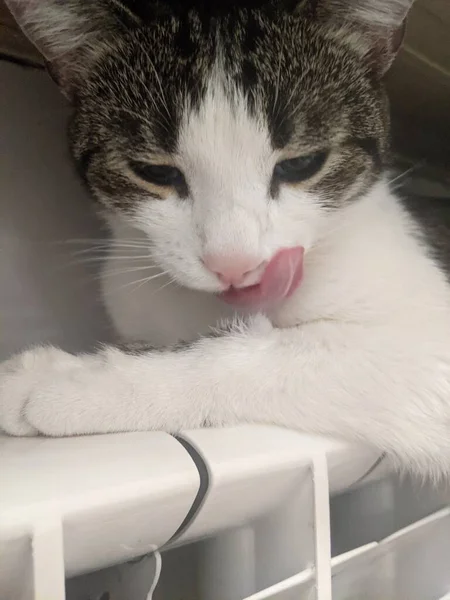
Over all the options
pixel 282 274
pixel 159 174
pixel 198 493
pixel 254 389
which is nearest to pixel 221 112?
pixel 159 174

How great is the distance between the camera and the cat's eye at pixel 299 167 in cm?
82

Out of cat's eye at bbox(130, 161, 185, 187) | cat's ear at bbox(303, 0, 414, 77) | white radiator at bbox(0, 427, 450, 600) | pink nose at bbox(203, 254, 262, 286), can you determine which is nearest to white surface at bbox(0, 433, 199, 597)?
white radiator at bbox(0, 427, 450, 600)

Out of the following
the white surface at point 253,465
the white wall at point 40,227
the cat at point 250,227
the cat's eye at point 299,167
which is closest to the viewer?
the white surface at point 253,465

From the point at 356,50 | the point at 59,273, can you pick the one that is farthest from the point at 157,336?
the point at 356,50

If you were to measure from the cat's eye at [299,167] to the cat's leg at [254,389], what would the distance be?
0.74 ft

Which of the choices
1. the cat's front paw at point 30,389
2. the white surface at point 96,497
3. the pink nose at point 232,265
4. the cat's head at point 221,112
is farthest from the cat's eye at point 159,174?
the white surface at point 96,497

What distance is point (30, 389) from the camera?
2.30 ft

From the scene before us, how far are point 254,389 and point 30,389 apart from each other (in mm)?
262

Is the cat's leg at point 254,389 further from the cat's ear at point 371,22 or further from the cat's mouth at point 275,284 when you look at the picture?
the cat's ear at point 371,22

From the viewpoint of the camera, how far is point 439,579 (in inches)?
32.6

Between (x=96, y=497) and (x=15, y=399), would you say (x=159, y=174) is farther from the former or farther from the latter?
(x=96, y=497)

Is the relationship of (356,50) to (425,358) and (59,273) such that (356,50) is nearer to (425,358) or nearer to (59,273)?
(425,358)

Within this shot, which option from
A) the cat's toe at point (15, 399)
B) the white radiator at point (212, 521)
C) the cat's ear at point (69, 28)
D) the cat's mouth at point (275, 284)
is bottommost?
the white radiator at point (212, 521)

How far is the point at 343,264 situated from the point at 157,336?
33 cm
